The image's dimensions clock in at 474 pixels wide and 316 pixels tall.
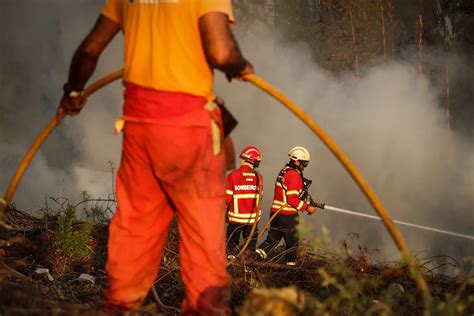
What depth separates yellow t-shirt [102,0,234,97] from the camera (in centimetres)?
303

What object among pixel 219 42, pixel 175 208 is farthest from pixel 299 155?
pixel 219 42

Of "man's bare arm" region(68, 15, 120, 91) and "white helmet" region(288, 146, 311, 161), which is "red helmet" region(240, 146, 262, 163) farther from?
"man's bare arm" region(68, 15, 120, 91)

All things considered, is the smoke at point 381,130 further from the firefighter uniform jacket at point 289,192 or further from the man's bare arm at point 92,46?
the man's bare arm at point 92,46

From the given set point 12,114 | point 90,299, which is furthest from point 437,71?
point 90,299

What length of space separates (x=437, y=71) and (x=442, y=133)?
79.2 inches

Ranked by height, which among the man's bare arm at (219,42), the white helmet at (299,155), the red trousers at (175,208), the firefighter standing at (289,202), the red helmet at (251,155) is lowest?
the firefighter standing at (289,202)

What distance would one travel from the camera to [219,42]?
2941mm

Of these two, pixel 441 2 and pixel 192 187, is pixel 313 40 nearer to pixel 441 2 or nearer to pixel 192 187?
pixel 441 2

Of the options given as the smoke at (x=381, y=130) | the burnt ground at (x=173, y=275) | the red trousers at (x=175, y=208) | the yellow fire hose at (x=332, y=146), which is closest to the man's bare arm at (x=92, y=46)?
the red trousers at (x=175, y=208)

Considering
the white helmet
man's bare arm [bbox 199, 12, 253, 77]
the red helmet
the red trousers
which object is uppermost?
man's bare arm [bbox 199, 12, 253, 77]

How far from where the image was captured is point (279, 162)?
23797mm

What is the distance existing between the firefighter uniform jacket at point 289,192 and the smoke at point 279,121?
10.1 m

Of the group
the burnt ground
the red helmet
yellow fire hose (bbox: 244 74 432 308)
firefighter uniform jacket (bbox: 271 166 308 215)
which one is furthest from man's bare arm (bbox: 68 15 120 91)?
firefighter uniform jacket (bbox: 271 166 308 215)

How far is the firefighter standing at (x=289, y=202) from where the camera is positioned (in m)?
9.88
